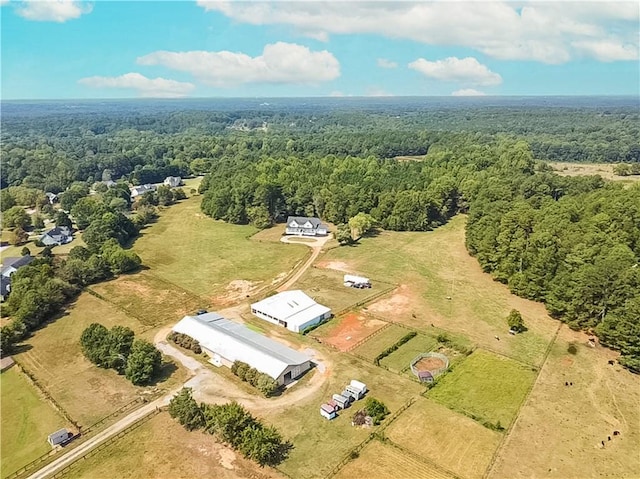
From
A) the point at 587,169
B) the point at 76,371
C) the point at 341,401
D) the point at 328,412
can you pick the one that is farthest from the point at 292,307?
the point at 587,169

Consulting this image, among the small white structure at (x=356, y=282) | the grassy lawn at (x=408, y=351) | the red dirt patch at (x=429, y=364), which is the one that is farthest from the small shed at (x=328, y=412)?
the small white structure at (x=356, y=282)

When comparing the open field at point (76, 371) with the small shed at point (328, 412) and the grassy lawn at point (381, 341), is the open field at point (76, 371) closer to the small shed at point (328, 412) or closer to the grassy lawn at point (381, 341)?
the small shed at point (328, 412)

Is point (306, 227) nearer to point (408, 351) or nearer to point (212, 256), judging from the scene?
point (212, 256)

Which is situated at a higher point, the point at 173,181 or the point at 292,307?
the point at 292,307

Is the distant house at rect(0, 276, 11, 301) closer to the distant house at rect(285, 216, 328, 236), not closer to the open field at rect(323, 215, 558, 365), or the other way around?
the open field at rect(323, 215, 558, 365)

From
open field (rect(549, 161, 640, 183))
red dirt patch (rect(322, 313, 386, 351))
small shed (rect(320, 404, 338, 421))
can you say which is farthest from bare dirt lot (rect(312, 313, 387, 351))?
open field (rect(549, 161, 640, 183))

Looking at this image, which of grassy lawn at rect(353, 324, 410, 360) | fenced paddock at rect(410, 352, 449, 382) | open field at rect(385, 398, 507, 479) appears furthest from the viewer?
grassy lawn at rect(353, 324, 410, 360)
